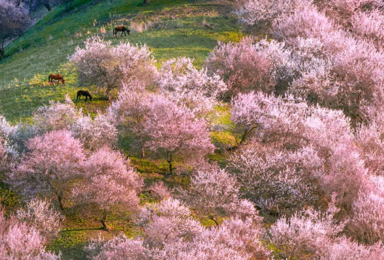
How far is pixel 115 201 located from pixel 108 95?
13652 millimetres

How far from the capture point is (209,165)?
21812 mm

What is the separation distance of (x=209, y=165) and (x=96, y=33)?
31789mm

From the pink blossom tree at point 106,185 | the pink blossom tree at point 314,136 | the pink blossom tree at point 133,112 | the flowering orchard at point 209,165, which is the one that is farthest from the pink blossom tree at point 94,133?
the pink blossom tree at point 314,136

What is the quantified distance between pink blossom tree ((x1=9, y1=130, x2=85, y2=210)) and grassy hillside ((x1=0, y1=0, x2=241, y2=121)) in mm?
9210

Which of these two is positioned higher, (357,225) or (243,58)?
(243,58)

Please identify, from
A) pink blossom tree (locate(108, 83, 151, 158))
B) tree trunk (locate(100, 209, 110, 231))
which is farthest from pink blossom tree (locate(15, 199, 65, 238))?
pink blossom tree (locate(108, 83, 151, 158))

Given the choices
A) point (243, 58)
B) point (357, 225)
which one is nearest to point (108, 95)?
point (243, 58)

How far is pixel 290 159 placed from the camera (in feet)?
69.2

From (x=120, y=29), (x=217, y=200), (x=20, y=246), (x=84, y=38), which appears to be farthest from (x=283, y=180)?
(x=84, y=38)

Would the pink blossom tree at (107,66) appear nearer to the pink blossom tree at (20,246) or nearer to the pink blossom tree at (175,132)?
the pink blossom tree at (175,132)

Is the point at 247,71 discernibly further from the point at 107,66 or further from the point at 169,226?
the point at 169,226

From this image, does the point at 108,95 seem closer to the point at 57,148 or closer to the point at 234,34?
the point at 57,148

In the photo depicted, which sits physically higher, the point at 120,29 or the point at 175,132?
the point at 120,29

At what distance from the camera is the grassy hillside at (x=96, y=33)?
1264 inches
